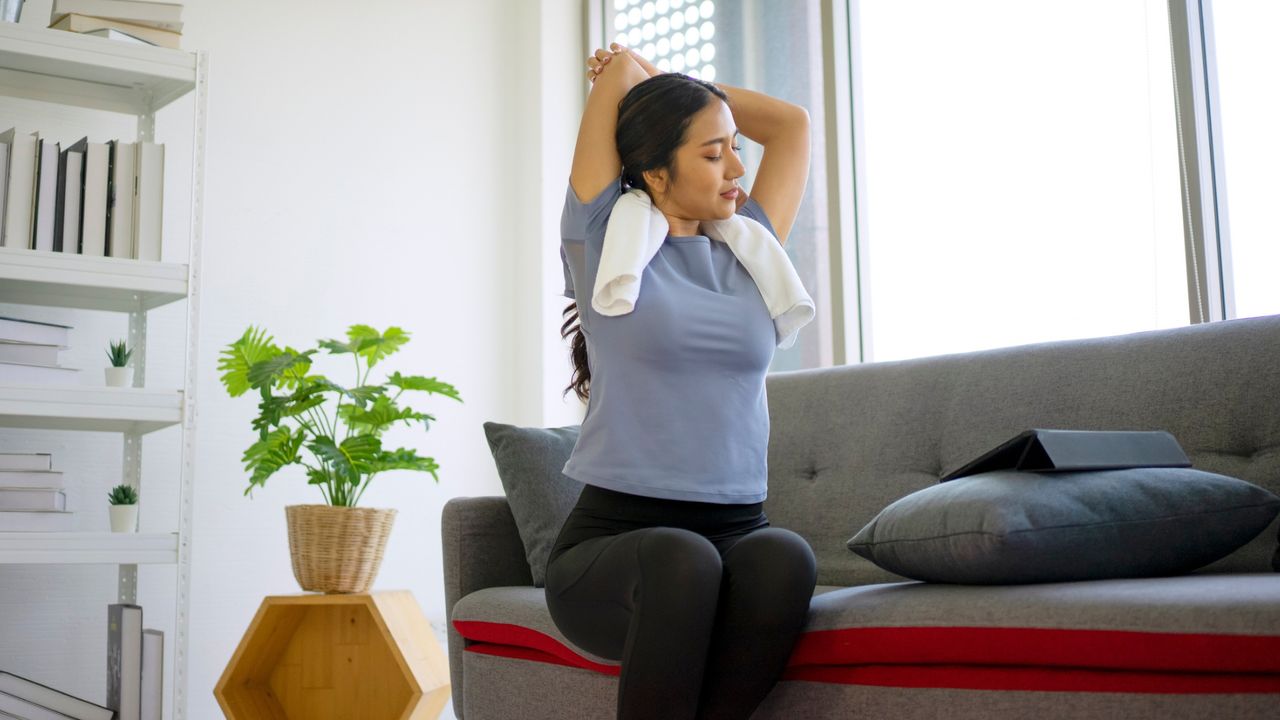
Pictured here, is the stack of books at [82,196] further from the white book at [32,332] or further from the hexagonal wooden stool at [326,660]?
the hexagonal wooden stool at [326,660]

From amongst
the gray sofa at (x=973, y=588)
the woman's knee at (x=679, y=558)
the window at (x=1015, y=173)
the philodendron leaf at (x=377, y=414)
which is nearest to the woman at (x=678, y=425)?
the woman's knee at (x=679, y=558)

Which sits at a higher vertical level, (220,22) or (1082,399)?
(220,22)

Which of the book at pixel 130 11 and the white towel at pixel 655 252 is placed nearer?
the white towel at pixel 655 252

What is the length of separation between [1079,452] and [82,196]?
2302 millimetres

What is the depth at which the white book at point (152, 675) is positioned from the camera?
2609mm

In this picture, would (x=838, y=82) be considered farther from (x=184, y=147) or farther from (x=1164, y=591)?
(x=1164, y=591)

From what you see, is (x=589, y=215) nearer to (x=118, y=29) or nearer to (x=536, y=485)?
(x=536, y=485)

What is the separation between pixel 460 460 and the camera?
12.3 ft

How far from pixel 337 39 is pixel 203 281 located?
932 millimetres

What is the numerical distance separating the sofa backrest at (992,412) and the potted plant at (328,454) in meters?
1.08

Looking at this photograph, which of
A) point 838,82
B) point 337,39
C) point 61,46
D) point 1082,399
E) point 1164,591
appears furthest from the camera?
Result: point 337,39

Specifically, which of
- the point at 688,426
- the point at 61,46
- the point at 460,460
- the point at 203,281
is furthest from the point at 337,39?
the point at 688,426

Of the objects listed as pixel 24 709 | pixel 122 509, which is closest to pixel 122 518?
pixel 122 509

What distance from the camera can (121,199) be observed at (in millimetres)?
2713
